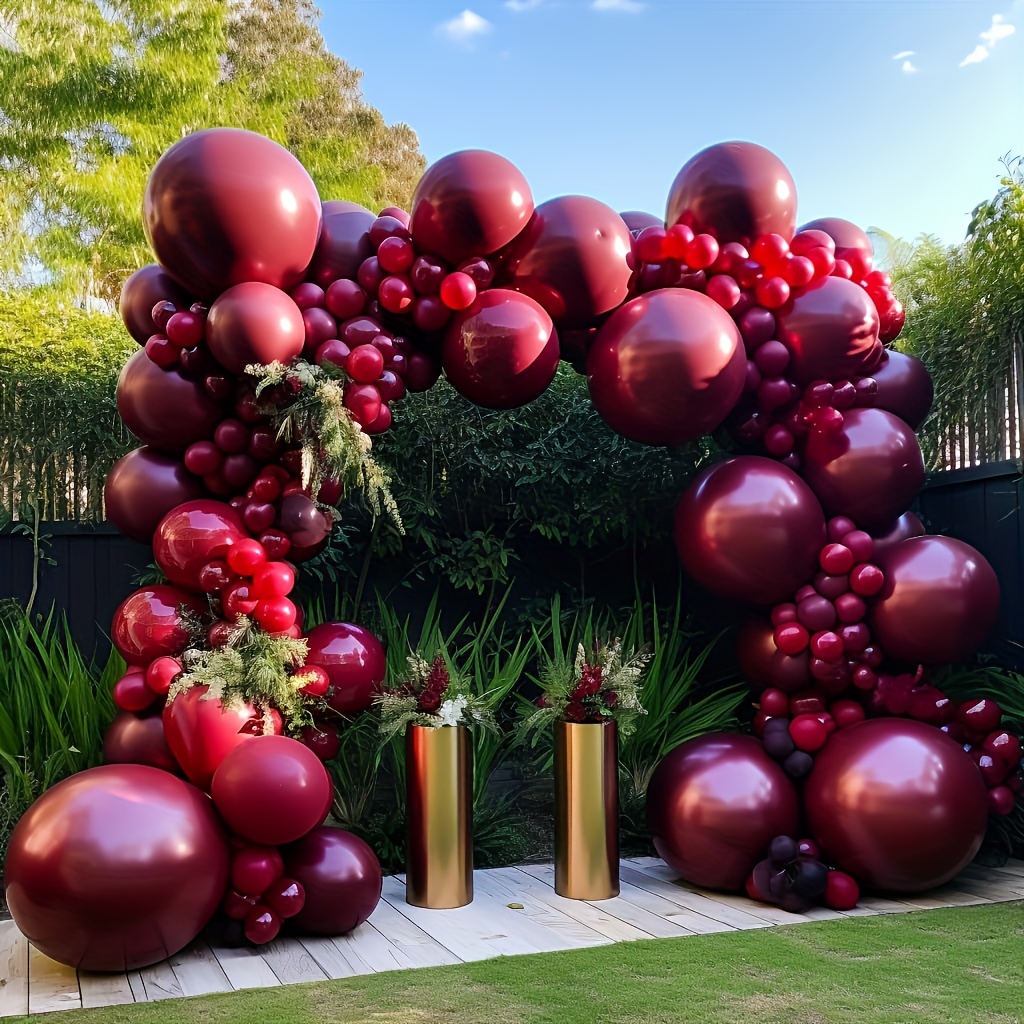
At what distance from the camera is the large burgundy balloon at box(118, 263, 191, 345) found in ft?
10.9

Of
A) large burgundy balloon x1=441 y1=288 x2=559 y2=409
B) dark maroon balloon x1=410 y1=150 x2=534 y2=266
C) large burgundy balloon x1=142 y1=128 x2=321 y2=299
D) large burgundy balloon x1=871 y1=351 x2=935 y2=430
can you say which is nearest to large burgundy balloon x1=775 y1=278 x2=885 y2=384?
large burgundy balloon x1=871 y1=351 x2=935 y2=430

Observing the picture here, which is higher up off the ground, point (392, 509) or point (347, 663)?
point (392, 509)

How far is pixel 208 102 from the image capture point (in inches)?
→ 428

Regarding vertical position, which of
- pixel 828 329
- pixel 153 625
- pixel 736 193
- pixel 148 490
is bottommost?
pixel 153 625

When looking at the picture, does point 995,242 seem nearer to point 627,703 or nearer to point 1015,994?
point 627,703

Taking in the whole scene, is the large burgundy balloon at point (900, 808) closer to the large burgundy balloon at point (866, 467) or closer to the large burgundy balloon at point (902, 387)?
the large burgundy balloon at point (866, 467)

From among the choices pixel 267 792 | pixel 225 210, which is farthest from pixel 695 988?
pixel 225 210

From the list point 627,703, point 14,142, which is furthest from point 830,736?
point 14,142

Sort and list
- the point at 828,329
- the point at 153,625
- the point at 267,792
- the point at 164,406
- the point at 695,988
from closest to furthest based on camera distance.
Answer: the point at 695,988
the point at 267,792
the point at 153,625
the point at 164,406
the point at 828,329

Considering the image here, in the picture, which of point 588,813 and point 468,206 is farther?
point 588,813

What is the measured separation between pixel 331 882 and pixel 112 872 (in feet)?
2.24

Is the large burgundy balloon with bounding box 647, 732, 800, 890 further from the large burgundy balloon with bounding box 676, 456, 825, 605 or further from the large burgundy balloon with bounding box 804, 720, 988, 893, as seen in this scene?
the large burgundy balloon with bounding box 676, 456, 825, 605

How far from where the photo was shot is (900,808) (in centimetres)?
331

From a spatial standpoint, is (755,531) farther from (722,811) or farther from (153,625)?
(153,625)
